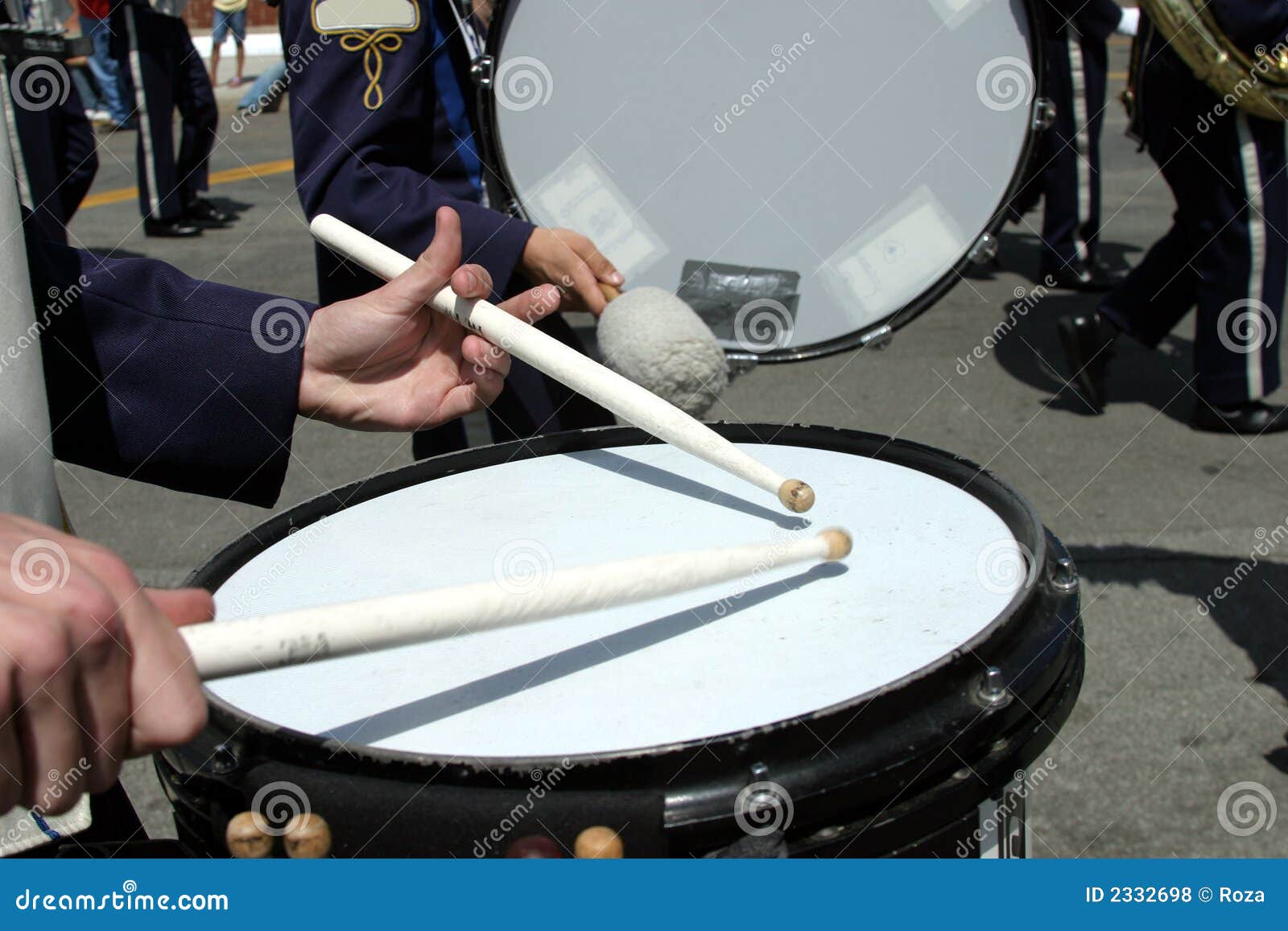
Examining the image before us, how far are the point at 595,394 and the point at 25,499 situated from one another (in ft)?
1.95

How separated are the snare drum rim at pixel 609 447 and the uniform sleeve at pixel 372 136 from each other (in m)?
0.43

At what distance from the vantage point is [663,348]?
5.12 feet

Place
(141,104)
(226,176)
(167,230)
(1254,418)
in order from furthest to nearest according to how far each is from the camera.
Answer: (226,176) < (167,230) < (141,104) < (1254,418)

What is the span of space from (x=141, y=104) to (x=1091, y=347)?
4.98 meters

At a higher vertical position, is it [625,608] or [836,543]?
[836,543]

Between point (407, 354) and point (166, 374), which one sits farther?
point (407, 354)

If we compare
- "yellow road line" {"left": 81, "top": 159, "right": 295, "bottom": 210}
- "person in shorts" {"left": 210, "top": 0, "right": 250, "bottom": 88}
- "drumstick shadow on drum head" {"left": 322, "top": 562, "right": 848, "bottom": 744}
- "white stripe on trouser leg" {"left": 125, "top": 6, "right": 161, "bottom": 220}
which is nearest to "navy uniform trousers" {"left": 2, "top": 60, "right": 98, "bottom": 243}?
→ "white stripe on trouser leg" {"left": 125, "top": 6, "right": 161, "bottom": 220}

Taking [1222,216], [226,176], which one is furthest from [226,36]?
[1222,216]

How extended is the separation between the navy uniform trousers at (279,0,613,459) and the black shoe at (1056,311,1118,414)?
8.00ft

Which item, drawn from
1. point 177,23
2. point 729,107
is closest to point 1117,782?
point 729,107

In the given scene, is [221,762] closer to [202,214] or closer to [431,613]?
[431,613]

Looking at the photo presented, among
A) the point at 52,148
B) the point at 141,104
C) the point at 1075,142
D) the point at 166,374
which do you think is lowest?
the point at 141,104

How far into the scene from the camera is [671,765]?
33.5 inches

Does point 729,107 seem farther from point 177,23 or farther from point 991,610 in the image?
point 177,23
